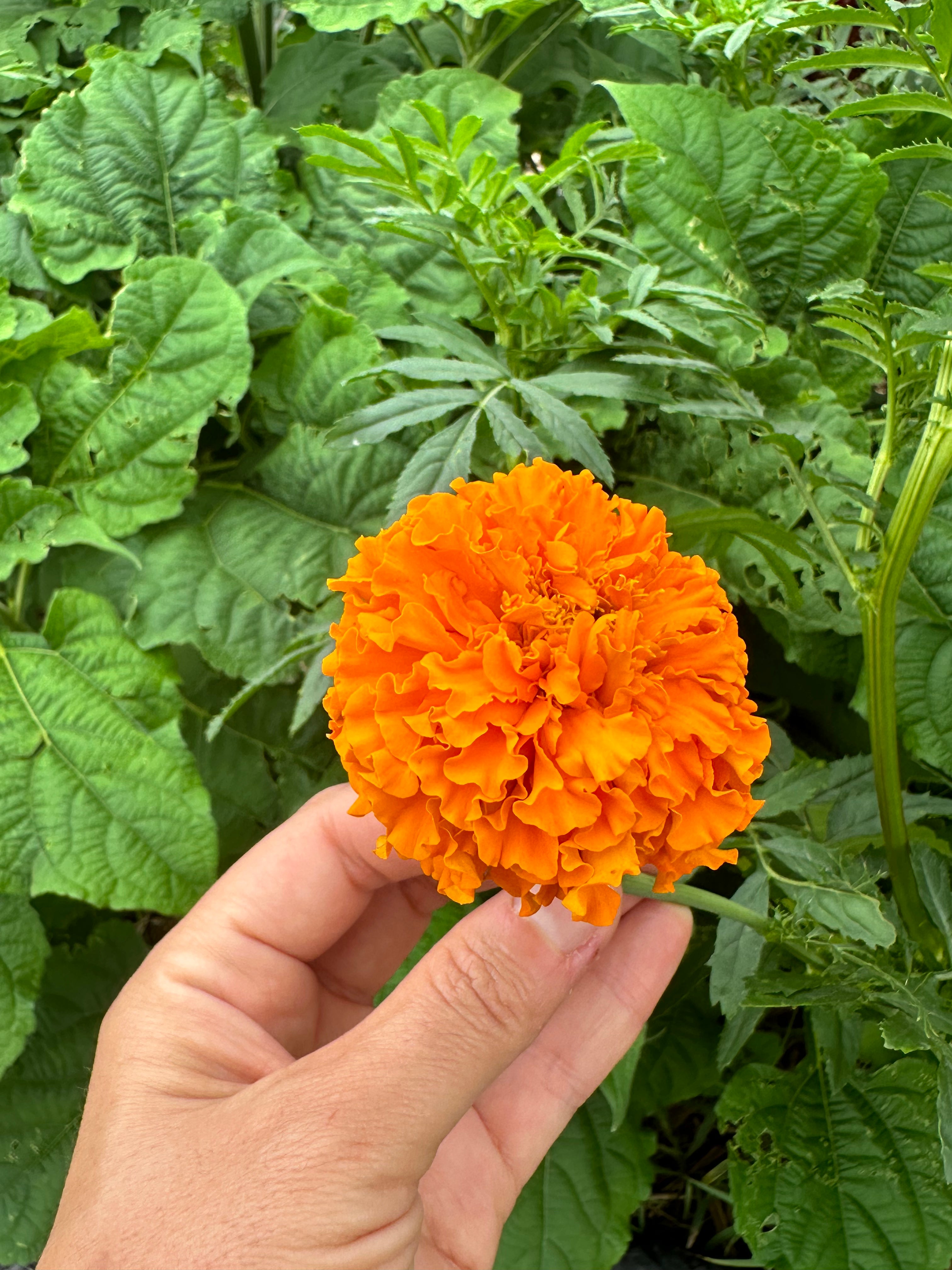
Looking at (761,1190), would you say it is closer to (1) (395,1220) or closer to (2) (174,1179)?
(1) (395,1220)

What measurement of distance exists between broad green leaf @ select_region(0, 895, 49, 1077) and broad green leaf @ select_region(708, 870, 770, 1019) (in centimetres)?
58

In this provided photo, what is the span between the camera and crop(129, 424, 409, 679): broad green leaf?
90 cm

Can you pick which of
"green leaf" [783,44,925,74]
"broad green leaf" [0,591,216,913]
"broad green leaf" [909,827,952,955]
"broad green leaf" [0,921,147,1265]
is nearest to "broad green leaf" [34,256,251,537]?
"broad green leaf" [0,591,216,913]

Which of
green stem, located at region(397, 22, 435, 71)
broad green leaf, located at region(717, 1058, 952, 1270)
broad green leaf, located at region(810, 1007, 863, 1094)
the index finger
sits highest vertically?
green stem, located at region(397, 22, 435, 71)

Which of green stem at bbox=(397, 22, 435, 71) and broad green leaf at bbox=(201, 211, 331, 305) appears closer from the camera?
broad green leaf at bbox=(201, 211, 331, 305)

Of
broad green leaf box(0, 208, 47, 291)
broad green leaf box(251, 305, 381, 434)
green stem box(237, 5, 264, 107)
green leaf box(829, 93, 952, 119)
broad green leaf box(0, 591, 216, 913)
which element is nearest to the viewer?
green leaf box(829, 93, 952, 119)

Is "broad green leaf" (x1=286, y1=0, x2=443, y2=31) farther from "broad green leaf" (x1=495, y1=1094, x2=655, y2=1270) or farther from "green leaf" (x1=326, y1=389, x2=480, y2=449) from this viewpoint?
"broad green leaf" (x1=495, y1=1094, x2=655, y2=1270)

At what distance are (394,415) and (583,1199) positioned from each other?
76 cm

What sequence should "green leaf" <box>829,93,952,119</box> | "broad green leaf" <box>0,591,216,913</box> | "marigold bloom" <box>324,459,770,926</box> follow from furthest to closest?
1. "broad green leaf" <box>0,591,216,913</box>
2. "green leaf" <box>829,93,952,119</box>
3. "marigold bloom" <box>324,459,770,926</box>

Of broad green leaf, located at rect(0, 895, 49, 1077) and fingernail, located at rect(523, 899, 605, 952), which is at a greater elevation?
fingernail, located at rect(523, 899, 605, 952)

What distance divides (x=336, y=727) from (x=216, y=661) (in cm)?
39

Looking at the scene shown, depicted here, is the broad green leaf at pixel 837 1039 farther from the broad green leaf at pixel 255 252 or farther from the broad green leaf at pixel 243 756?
the broad green leaf at pixel 255 252

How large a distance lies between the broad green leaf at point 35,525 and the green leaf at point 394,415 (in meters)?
0.27

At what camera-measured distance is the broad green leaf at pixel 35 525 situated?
0.90 m
